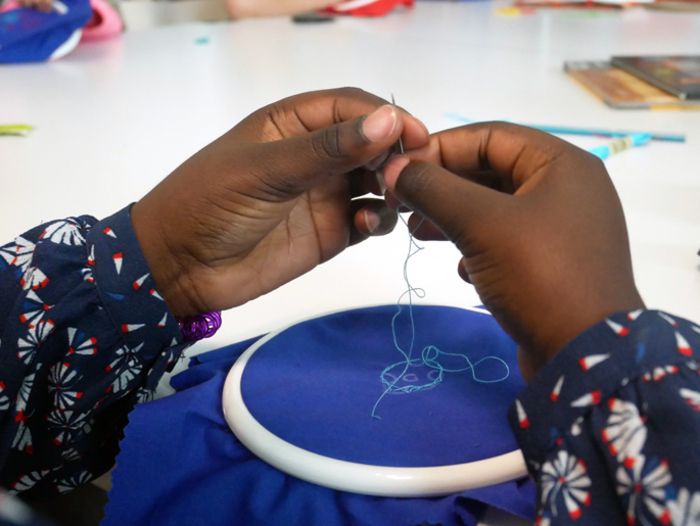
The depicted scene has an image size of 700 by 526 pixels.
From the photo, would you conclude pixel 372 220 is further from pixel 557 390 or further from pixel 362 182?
pixel 557 390

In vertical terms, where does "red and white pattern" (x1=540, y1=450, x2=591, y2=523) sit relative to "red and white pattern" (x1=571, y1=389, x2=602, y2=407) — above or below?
below

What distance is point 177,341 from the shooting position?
59 centimetres

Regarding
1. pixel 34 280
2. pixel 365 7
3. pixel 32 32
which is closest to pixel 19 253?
pixel 34 280

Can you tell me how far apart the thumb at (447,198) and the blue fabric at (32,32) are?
140cm

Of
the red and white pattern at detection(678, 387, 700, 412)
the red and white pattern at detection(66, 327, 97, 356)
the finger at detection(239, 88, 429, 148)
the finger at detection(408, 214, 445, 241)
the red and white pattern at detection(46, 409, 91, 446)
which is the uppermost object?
the finger at detection(239, 88, 429, 148)

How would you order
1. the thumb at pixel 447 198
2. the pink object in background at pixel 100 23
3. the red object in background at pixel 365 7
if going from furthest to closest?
the red object in background at pixel 365 7 → the pink object in background at pixel 100 23 → the thumb at pixel 447 198

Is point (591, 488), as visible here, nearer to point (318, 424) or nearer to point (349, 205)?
point (318, 424)

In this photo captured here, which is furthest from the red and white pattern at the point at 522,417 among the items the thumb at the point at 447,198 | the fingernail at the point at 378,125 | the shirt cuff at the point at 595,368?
the fingernail at the point at 378,125

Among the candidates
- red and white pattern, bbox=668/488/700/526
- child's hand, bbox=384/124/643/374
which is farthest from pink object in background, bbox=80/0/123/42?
red and white pattern, bbox=668/488/700/526

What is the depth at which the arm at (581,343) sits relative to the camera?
13.9 inches

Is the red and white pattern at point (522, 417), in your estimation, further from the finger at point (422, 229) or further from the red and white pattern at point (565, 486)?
the finger at point (422, 229)

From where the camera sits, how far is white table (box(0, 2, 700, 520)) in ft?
2.32

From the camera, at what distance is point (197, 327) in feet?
2.04

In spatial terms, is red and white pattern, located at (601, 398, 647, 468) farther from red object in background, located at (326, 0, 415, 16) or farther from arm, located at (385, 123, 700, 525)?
red object in background, located at (326, 0, 415, 16)
